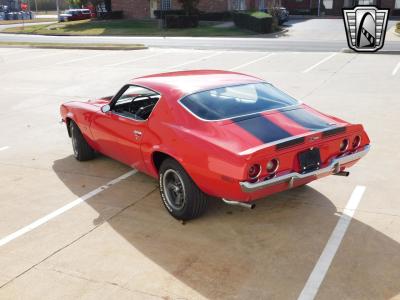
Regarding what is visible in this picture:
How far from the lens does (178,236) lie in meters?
4.93

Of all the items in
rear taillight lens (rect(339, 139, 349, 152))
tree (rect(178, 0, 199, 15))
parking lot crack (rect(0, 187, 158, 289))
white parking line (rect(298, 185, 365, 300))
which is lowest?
parking lot crack (rect(0, 187, 158, 289))

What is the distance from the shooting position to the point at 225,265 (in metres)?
4.35

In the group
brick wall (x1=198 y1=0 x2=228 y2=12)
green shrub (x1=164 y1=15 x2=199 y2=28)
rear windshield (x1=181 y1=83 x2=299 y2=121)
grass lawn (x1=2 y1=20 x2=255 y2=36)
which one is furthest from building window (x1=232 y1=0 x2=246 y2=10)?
rear windshield (x1=181 y1=83 x2=299 y2=121)

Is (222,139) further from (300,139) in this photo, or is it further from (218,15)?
(218,15)

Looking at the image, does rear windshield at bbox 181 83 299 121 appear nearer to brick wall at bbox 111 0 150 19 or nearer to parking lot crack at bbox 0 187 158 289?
parking lot crack at bbox 0 187 158 289

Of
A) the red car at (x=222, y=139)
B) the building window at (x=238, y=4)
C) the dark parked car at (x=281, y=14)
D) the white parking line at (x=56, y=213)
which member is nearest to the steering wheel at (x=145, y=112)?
the red car at (x=222, y=139)

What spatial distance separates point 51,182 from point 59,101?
6.36 metres

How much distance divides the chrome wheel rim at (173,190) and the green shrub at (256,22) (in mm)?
30918

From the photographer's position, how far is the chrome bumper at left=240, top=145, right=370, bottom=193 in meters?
4.38

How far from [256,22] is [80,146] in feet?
98.0

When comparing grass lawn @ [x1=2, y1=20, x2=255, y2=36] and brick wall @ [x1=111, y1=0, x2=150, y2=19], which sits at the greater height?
brick wall @ [x1=111, y1=0, x2=150, y2=19]

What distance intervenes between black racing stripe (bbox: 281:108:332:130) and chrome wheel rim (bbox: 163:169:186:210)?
1.44 metres

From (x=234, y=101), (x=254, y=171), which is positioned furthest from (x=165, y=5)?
(x=254, y=171)

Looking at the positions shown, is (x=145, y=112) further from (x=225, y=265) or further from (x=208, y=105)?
(x=225, y=265)
